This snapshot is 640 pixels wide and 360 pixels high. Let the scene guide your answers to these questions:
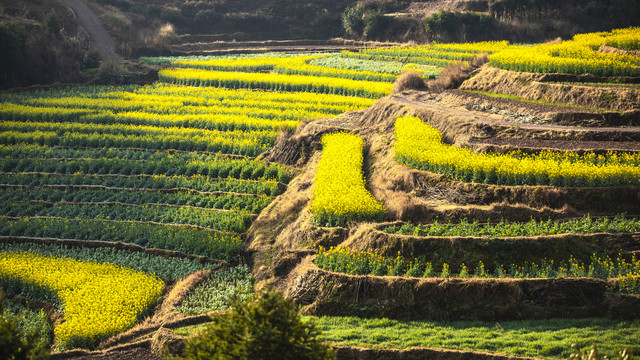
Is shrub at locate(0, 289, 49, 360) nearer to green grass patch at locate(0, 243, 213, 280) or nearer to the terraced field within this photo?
the terraced field

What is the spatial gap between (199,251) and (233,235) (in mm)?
1359

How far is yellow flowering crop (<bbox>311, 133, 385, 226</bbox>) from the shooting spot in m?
16.2

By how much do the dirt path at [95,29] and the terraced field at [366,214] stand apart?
63.3 ft

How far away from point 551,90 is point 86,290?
1755 centimetres

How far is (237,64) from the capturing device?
43906 mm

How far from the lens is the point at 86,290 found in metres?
16.7

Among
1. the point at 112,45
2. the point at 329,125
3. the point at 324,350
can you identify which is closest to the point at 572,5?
the point at 329,125

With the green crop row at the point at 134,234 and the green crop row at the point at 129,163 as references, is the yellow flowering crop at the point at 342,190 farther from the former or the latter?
the green crop row at the point at 134,234

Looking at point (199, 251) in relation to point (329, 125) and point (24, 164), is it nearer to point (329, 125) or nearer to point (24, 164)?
point (329, 125)

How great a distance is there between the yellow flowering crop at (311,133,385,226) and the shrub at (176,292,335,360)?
7.46 meters

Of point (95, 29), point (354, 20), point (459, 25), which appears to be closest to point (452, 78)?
point (459, 25)

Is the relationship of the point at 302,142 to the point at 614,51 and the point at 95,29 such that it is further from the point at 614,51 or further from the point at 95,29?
the point at 95,29

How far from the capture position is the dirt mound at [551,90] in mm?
20202

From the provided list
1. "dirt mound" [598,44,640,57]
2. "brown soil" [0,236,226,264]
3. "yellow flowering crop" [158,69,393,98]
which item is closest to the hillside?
"yellow flowering crop" [158,69,393,98]
